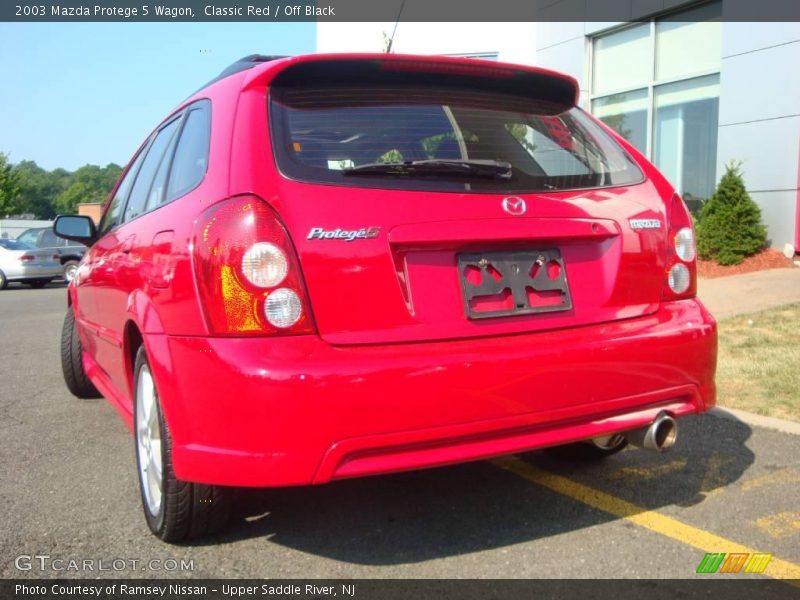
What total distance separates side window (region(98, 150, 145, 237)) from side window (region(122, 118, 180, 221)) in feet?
0.47

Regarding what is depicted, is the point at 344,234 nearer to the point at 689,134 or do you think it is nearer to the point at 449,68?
the point at 449,68

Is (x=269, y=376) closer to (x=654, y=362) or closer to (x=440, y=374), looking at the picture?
(x=440, y=374)

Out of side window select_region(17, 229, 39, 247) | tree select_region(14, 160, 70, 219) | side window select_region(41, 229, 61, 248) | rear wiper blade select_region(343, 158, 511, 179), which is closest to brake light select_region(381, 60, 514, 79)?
rear wiper blade select_region(343, 158, 511, 179)

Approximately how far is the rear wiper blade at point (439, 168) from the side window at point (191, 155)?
0.61 metres

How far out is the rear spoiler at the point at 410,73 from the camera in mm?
2777

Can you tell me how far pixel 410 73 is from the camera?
2.92 metres

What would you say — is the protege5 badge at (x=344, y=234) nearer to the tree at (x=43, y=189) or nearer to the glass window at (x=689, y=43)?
the glass window at (x=689, y=43)

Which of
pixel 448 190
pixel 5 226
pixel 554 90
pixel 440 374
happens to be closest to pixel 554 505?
pixel 440 374

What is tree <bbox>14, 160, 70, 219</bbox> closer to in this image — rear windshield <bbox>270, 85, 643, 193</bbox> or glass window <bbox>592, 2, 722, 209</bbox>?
glass window <bbox>592, 2, 722, 209</bbox>

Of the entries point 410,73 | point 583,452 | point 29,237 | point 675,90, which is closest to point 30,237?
point 29,237

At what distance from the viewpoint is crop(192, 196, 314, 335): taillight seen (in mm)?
2441

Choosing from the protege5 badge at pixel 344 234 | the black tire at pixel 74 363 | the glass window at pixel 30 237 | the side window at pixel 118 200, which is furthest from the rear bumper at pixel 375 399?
the glass window at pixel 30 237

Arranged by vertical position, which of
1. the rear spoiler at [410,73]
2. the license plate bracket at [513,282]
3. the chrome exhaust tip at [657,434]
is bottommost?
the chrome exhaust tip at [657,434]

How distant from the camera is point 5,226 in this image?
60.9 meters
